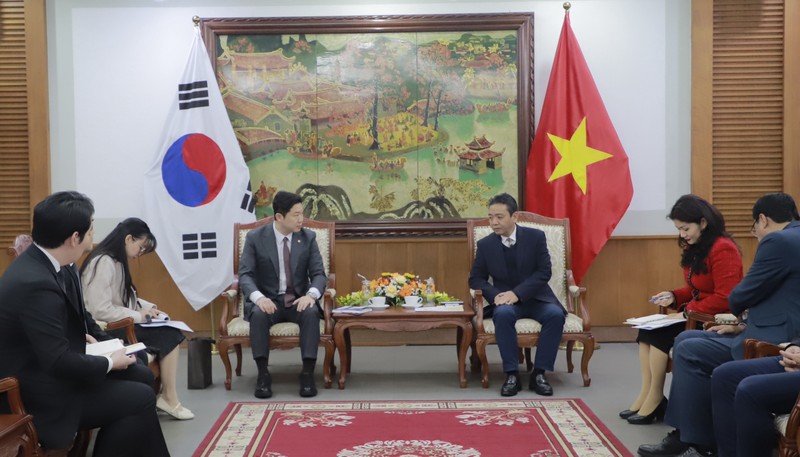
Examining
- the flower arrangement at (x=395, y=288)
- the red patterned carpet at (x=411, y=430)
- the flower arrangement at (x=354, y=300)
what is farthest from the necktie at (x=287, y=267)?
the red patterned carpet at (x=411, y=430)

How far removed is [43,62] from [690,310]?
535 centimetres

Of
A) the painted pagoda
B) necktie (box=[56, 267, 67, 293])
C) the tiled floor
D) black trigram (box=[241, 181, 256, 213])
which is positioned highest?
the painted pagoda

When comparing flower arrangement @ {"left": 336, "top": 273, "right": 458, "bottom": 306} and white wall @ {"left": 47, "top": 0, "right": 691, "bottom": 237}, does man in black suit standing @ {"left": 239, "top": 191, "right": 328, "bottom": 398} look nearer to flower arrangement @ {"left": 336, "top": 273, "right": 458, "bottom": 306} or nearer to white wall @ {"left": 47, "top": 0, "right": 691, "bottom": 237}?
flower arrangement @ {"left": 336, "top": 273, "right": 458, "bottom": 306}

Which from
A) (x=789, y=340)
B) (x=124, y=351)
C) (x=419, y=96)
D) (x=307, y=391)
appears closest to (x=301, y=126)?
(x=419, y=96)

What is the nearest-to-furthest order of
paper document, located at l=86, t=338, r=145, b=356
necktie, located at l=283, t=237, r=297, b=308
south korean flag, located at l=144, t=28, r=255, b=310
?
paper document, located at l=86, t=338, r=145, b=356 → necktie, located at l=283, t=237, r=297, b=308 → south korean flag, located at l=144, t=28, r=255, b=310

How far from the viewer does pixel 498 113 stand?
21.6 ft

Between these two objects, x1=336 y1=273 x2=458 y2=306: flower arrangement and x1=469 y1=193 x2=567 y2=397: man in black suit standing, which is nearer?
x1=469 y1=193 x2=567 y2=397: man in black suit standing

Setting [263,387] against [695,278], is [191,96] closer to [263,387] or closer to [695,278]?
[263,387]

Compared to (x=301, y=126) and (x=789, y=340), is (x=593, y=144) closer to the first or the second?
(x=301, y=126)

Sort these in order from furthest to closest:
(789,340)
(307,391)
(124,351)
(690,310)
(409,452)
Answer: (307,391), (690,310), (409,452), (789,340), (124,351)

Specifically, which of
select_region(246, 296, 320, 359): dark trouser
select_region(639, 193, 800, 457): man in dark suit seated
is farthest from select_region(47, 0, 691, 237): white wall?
select_region(639, 193, 800, 457): man in dark suit seated

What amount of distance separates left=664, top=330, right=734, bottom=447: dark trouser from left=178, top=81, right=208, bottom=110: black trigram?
4.19 metres

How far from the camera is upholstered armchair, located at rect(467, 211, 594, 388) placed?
5.13m

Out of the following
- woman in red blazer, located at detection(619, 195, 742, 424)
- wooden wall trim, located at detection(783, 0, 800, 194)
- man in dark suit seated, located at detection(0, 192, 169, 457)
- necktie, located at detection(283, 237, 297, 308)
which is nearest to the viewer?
man in dark suit seated, located at detection(0, 192, 169, 457)
